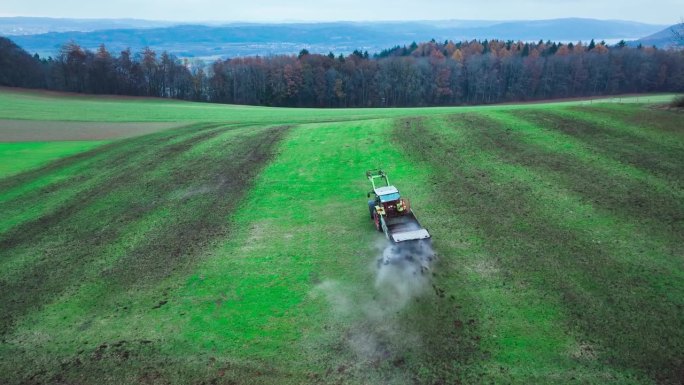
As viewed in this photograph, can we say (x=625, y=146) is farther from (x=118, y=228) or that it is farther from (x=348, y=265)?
(x=118, y=228)

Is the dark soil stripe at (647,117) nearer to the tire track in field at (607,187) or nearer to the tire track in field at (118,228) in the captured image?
the tire track in field at (607,187)

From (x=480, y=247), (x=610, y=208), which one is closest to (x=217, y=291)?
(x=480, y=247)

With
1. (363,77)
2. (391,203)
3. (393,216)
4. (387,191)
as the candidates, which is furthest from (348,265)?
(363,77)

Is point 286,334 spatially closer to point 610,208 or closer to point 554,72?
point 610,208

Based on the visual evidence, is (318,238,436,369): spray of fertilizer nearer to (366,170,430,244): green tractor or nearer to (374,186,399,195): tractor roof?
(366,170,430,244): green tractor

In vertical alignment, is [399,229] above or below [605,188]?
below

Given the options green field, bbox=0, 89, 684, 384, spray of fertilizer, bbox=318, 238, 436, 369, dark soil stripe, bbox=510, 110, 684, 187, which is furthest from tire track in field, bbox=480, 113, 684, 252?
spray of fertilizer, bbox=318, 238, 436, 369
